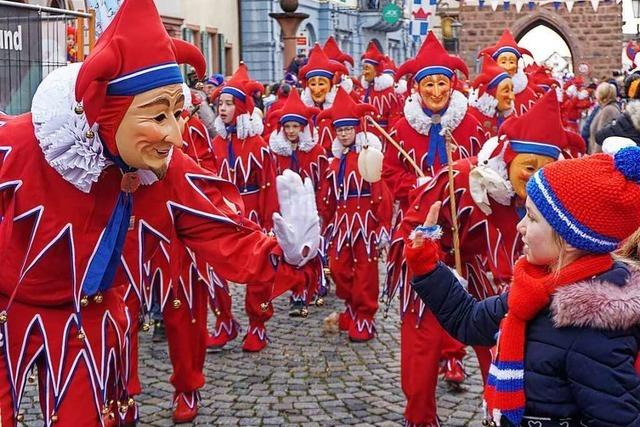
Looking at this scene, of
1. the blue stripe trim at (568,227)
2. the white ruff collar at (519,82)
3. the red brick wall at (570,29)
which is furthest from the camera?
the red brick wall at (570,29)

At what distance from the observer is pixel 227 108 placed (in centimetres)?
799

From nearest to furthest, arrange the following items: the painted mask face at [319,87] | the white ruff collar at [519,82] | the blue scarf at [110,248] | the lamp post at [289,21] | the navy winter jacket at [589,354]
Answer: the navy winter jacket at [589,354] → the blue scarf at [110,248] → the painted mask face at [319,87] → the white ruff collar at [519,82] → the lamp post at [289,21]

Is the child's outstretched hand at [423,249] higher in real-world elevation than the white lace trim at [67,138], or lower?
lower

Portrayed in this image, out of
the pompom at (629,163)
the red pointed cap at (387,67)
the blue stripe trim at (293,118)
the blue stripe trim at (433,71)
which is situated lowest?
the pompom at (629,163)

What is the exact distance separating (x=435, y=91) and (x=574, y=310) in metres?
4.43

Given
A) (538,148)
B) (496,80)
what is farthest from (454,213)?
(496,80)

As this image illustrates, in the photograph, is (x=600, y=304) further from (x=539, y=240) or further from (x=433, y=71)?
(x=433, y=71)

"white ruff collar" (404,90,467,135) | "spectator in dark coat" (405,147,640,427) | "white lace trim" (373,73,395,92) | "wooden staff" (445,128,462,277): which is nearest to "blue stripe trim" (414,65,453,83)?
"white ruff collar" (404,90,467,135)

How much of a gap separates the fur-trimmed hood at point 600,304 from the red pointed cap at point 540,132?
172 centimetres

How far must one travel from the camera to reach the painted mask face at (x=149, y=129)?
3.53m

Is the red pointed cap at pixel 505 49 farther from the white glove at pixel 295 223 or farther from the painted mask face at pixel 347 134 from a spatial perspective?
the white glove at pixel 295 223

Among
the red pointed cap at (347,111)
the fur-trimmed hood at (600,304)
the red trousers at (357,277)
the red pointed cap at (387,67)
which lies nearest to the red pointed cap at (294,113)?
the red pointed cap at (347,111)

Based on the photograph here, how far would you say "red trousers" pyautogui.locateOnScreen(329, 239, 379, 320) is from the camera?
7.80 m

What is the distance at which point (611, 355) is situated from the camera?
2809 millimetres
